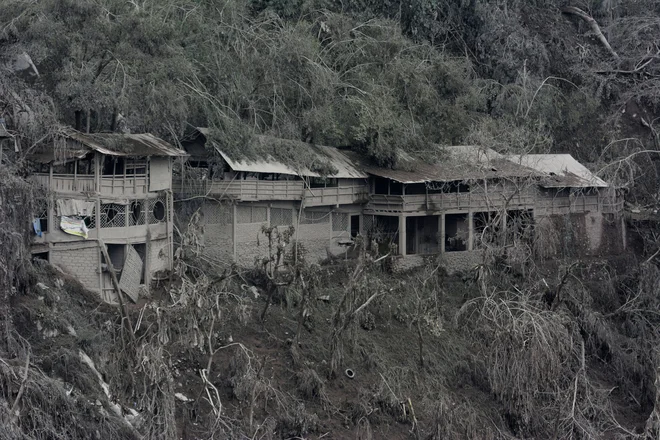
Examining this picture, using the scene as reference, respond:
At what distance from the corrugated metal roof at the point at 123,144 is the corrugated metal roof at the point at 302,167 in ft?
8.16

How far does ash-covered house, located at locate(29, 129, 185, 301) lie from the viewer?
36.3m

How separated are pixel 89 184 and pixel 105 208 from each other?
3.04ft

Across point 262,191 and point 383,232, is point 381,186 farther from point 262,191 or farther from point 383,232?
point 262,191

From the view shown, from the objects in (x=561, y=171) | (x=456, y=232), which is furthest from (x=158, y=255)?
(x=561, y=171)

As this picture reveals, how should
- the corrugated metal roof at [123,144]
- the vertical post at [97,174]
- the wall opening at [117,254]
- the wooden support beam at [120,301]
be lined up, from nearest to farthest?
the wooden support beam at [120,301]
the corrugated metal roof at [123,144]
the vertical post at [97,174]
the wall opening at [117,254]

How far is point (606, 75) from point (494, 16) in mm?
6408

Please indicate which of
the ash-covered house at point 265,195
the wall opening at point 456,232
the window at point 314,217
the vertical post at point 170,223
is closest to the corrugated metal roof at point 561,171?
the wall opening at point 456,232

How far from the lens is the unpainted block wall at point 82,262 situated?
36469 mm

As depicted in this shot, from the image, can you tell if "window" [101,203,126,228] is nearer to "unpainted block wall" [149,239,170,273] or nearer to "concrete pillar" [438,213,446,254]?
"unpainted block wall" [149,239,170,273]

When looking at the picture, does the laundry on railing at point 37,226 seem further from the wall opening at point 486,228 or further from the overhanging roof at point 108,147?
the wall opening at point 486,228

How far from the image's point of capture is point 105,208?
1476 inches

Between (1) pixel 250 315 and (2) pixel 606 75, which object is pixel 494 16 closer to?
(2) pixel 606 75

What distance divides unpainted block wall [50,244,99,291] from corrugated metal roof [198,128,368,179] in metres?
6.10

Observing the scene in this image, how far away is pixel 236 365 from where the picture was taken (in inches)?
1416
